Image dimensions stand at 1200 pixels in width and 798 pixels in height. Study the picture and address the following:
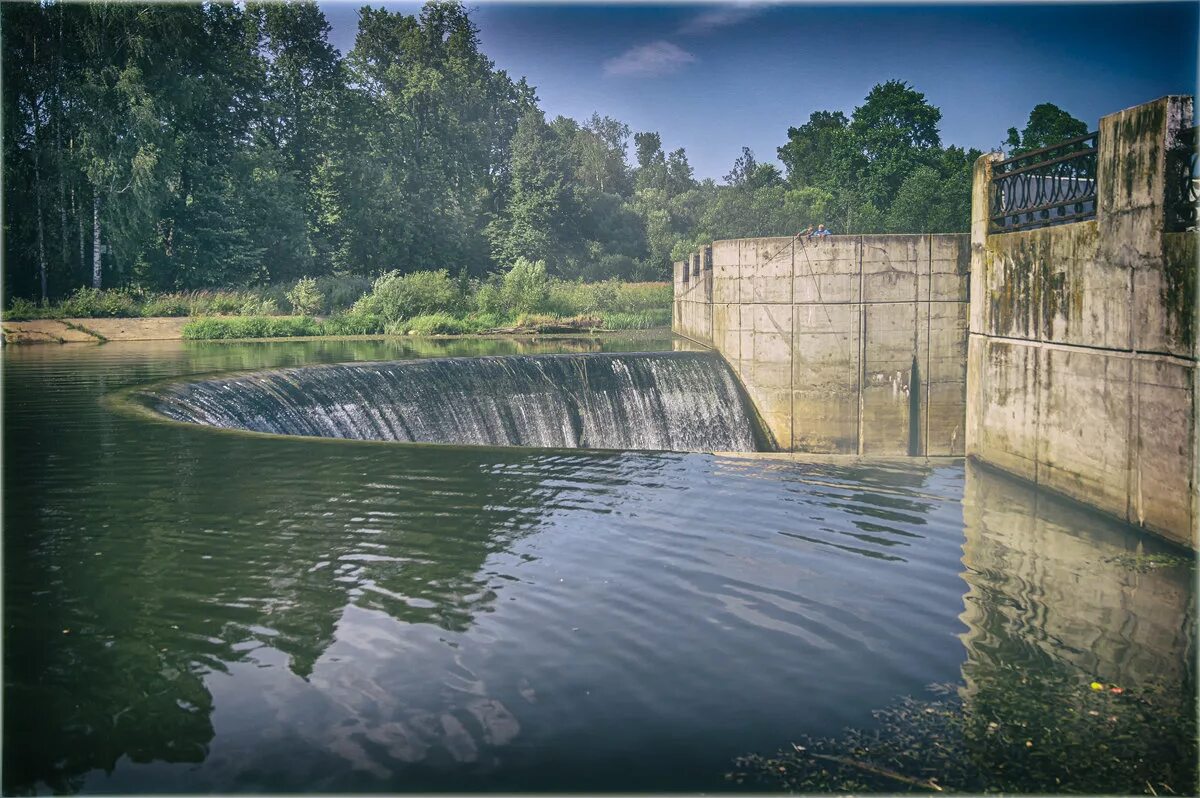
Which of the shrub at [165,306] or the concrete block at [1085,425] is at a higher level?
the shrub at [165,306]

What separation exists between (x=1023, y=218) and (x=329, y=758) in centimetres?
1854

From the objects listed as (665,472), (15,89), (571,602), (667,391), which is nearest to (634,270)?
(15,89)

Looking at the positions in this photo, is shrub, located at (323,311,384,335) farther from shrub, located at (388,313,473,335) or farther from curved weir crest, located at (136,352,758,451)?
curved weir crest, located at (136,352,758,451)

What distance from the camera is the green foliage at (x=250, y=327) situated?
3036 centimetres

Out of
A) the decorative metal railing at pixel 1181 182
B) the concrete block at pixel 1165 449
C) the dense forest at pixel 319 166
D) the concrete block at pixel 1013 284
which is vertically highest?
the dense forest at pixel 319 166

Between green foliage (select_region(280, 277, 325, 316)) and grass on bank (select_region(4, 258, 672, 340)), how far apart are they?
0.04 m

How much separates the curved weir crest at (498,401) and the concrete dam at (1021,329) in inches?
42.8

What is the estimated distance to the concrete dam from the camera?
9656mm

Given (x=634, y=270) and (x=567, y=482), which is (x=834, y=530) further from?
(x=634, y=270)

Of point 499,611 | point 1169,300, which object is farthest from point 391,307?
point 499,611

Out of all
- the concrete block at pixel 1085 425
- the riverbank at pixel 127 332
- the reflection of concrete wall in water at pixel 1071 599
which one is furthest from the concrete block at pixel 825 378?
the riverbank at pixel 127 332

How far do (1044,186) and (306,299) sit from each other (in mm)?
26902

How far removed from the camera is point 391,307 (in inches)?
1355

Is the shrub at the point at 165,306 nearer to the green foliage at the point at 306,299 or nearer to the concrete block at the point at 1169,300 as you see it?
the green foliage at the point at 306,299
